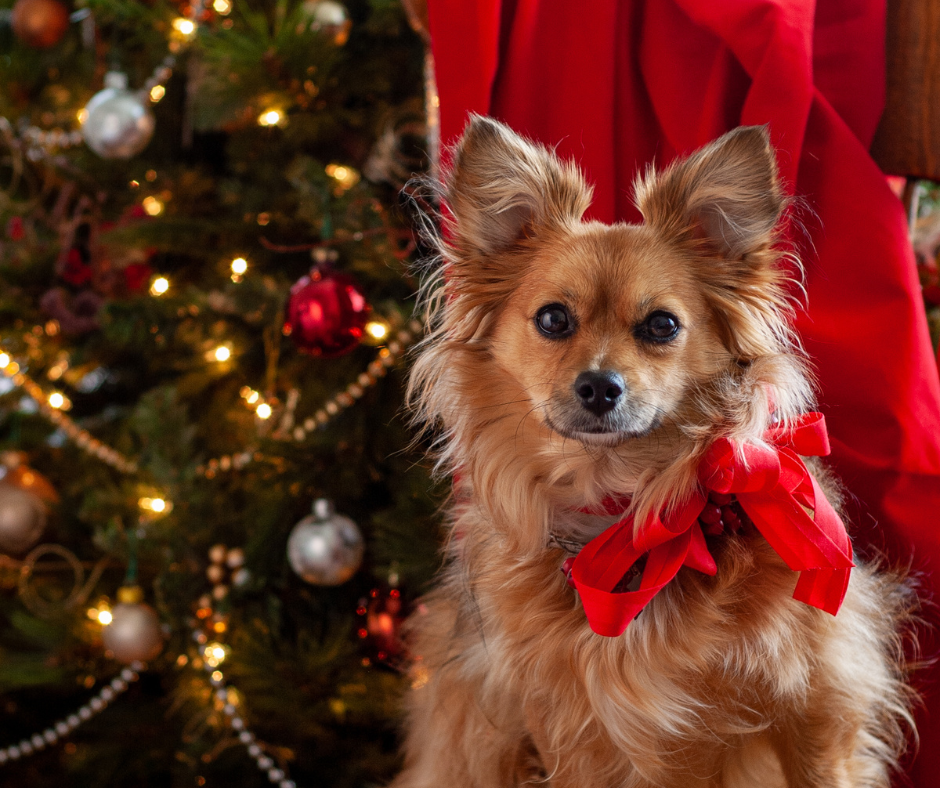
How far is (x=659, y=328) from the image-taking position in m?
1.16

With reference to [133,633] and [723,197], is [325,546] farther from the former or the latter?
[723,197]

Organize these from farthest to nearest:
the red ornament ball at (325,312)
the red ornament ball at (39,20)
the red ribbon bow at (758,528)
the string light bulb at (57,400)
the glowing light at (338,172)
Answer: the string light bulb at (57,400) < the red ornament ball at (39,20) < the glowing light at (338,172) < the red ornament ball at (325,312) < the red ribbon bow at (758,528)

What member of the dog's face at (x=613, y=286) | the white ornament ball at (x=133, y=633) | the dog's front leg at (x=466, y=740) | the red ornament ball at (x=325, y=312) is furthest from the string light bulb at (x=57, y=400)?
the dog's face at (x=613, y=286)

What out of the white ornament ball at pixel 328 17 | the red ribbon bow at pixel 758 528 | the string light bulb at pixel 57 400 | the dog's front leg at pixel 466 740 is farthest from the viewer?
the string light bulb at pixel 57 400

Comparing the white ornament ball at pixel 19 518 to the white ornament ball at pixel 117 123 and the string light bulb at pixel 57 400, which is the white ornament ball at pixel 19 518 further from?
the white ornament ball at pixel 117 123

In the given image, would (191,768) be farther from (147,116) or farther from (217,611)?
(147,116)

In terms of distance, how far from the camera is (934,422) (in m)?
1.23

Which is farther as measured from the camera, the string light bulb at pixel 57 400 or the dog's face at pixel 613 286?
the string light bulb at pixel 57 400

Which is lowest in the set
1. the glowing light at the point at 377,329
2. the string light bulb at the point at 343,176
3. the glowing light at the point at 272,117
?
the glowing light at the point at 377,329

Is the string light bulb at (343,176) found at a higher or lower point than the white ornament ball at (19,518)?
higher

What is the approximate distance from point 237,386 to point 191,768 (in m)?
1.07

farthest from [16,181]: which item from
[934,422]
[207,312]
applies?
[934,422]

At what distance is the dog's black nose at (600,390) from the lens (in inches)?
41.8

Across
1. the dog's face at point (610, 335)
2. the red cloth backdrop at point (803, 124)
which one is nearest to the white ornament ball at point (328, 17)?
the red cloth backdrop at point (803, 124)
